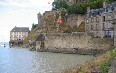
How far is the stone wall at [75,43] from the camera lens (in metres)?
50.3

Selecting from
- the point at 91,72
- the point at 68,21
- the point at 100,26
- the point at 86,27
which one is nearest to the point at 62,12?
the point at 68,21

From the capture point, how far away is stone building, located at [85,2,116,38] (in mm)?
50094

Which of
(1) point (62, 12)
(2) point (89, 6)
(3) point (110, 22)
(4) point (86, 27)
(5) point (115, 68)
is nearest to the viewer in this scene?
(5) point (115, 68)

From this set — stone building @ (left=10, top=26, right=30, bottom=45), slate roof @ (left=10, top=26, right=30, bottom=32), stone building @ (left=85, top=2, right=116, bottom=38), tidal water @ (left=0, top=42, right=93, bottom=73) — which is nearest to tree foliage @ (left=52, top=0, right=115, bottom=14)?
stone building @ (left=85, top=2, right=116, bottom=38)

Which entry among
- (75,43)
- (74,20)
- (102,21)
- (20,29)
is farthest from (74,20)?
(20,29)

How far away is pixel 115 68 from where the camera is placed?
11.6m

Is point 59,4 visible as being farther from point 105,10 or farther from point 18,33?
point 18,33

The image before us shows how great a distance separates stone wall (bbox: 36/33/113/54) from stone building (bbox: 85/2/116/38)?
193 cm

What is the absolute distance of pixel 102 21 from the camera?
5281 cm

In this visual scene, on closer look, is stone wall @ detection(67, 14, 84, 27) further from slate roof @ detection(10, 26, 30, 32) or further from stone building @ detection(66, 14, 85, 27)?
slate roof @ detection(10, 26, 30, 32)

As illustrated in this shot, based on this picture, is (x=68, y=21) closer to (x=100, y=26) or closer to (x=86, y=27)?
(x=86, y=27)

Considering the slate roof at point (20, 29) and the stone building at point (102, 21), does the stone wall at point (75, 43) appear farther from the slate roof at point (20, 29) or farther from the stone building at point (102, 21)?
the slate roof at point (20, 29)

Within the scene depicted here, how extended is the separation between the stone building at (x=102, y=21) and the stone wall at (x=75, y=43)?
1.93m

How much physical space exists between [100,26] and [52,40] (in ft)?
29.8
